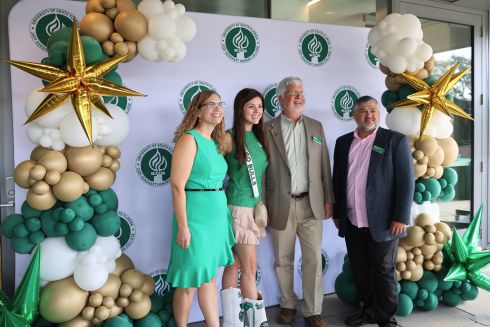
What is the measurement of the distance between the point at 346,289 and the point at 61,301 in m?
2.04

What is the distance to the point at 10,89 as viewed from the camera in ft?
8.91

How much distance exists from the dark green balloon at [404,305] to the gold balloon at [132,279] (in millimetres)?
1809

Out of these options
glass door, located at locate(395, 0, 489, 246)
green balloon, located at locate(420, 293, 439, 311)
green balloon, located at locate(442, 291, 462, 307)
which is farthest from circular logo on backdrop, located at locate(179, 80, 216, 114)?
glass door, located at locate(395, 0, 489, 246)

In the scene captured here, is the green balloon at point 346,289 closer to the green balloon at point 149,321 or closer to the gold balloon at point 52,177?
the green balloon at point 149,321

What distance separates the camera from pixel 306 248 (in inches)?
121

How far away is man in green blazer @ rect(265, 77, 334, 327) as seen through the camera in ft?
9.65

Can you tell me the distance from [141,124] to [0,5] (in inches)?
43.1

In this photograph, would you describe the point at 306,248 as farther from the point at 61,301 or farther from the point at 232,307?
the point at 61,301

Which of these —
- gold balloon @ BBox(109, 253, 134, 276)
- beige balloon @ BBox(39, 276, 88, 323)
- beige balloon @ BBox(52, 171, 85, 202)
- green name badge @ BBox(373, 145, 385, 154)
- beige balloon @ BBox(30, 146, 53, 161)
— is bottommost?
beige balloon @ BBox(39, 276, 88, 323)

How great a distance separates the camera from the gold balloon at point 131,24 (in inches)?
94.6

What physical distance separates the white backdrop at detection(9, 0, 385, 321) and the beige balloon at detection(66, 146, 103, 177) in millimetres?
554

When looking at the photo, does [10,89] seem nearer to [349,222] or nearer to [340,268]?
[349,222]

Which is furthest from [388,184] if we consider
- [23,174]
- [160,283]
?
[23,174]

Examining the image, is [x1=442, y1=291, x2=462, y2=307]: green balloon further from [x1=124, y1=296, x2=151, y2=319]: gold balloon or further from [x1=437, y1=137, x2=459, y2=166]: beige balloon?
[x1=124, y1=296, x2=151, y2=319]: gold balloon
